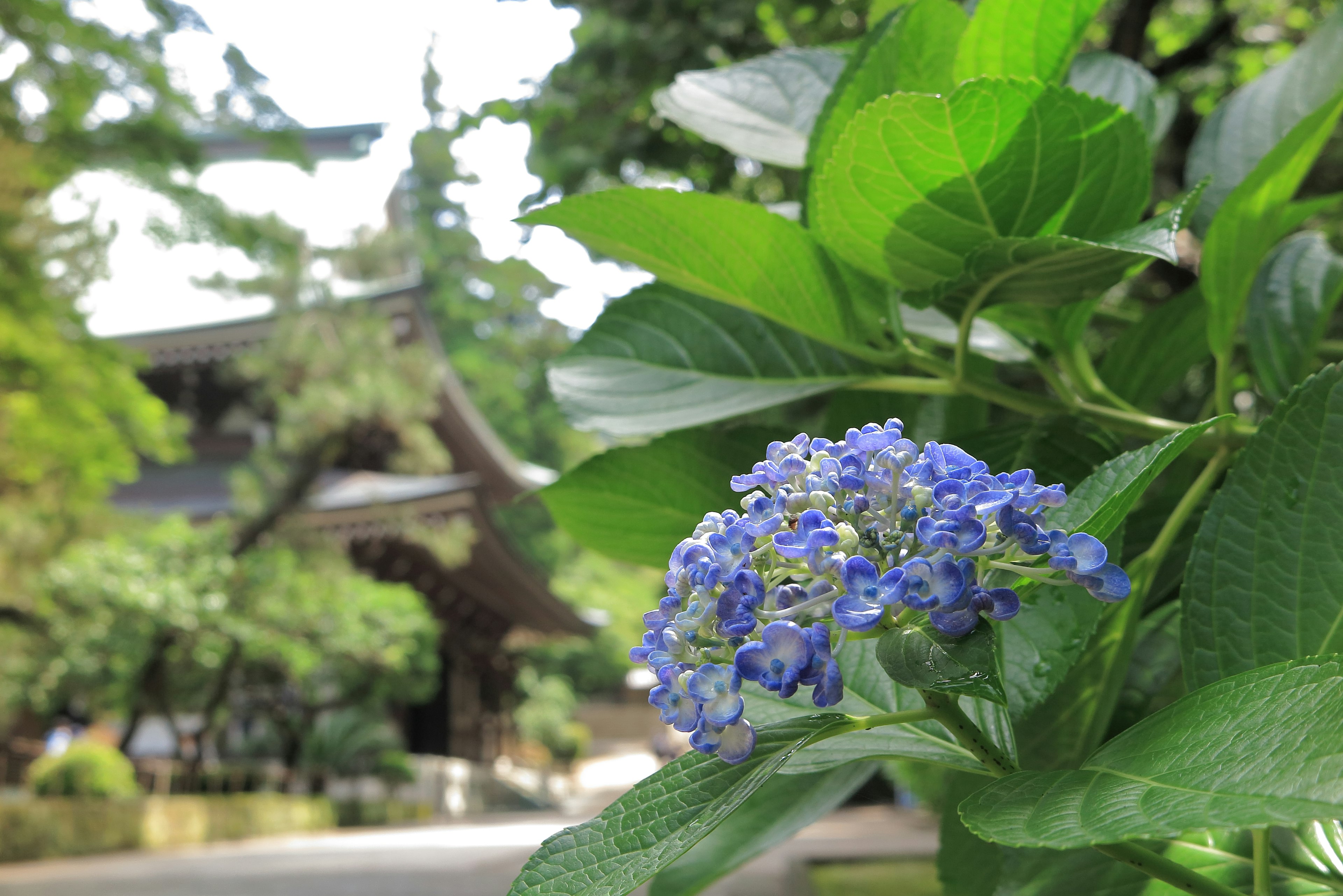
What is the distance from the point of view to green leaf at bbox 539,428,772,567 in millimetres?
732

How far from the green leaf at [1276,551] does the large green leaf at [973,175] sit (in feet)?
0.55

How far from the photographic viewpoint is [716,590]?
1.33ft

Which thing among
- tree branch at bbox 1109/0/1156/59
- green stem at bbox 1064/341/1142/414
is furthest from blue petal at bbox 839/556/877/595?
tree branch at bbox 1109/0/1156/59

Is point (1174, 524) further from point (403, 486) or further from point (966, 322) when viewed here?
point (403, 486)

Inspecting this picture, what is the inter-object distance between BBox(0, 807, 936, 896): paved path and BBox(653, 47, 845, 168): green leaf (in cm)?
243

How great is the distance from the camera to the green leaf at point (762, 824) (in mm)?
748

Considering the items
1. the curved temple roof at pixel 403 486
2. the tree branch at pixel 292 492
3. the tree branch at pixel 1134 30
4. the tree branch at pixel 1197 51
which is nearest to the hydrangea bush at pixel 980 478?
the tree branch at pixel 1134 30

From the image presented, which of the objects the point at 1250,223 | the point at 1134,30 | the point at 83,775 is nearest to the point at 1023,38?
the point at 1250,223

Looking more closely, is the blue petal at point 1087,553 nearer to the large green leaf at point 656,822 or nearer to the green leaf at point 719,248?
the large green leaf at point 656,822

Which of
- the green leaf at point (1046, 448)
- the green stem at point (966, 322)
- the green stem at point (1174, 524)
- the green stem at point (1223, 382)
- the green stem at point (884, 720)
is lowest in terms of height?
the green stem at point (884, 720)

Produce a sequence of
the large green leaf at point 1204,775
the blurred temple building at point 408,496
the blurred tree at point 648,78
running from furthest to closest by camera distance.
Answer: the blurred temple building at point 408,496 → the blurred tree at point 648,78 → the large green leaf at point 1204,775

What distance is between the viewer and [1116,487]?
435 millimetres

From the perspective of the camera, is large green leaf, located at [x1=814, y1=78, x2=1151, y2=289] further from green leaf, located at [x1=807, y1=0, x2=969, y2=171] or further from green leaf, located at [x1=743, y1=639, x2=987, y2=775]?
green leaf, located at [x1=743, y1=639, x2=987, y2=775]

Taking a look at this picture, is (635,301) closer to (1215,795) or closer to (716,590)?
(716,590)
